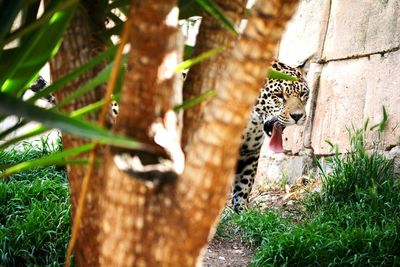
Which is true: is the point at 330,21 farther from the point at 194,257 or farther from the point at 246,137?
the point at 194,257

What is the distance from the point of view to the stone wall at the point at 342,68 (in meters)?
5.88

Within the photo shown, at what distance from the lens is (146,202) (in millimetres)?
1067

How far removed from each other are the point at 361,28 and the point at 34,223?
347cm

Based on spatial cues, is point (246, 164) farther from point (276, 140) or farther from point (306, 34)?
point (306, 34)

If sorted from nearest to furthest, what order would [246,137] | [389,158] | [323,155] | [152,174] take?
[152,174]
[389,158]
[246,137]
[323,155]

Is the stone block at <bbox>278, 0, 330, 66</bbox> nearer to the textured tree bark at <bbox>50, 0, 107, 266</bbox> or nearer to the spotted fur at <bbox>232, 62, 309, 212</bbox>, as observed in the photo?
the spotted fur at <bbox>232, 62, 309, 212</bbox>

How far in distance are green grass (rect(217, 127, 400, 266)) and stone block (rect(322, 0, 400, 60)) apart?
29.3 inches

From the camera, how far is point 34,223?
163 inches

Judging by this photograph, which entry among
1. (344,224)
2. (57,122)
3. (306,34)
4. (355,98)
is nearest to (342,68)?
(355,98)

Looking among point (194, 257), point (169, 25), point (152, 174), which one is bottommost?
point (194, 257)

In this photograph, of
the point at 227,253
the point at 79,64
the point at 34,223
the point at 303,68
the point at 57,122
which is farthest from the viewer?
the point at 303,68

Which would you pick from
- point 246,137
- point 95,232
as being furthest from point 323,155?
point 95,232

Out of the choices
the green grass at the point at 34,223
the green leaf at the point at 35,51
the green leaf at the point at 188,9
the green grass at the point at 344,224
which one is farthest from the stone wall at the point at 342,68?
the green leaf at the point at 35,51

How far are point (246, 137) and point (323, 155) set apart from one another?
100 centimetres
